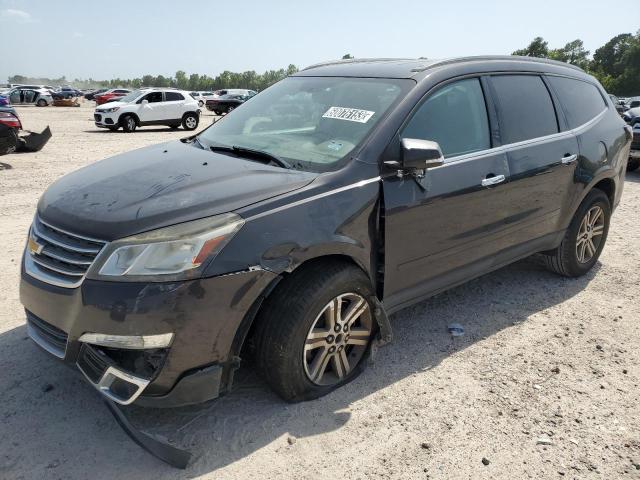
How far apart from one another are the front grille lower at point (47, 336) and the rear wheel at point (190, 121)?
2007cm

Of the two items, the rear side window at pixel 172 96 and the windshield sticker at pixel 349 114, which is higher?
the windshield sticker at pixel 349 114

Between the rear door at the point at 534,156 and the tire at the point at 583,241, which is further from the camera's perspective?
the tire at the point at 583,241

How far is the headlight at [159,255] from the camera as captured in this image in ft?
7.61

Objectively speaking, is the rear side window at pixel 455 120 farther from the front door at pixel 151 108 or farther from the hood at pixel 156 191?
the front door at pixel 151 108

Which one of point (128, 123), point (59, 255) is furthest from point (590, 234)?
point (128, 123)

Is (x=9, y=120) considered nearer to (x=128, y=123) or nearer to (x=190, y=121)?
(x=128, y=123)

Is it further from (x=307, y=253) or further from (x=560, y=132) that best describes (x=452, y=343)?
(x=560, y=132)

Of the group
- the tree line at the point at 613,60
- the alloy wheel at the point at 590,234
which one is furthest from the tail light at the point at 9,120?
the tree line at the point at 613,60

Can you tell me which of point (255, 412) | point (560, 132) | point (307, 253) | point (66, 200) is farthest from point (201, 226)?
point (560, 132)

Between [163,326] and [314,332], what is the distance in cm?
84

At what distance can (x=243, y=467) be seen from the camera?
2459 mm

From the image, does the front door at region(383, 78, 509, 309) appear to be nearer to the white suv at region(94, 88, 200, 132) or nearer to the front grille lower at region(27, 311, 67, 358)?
the front grille lower at region(27, 311, 67, 358)

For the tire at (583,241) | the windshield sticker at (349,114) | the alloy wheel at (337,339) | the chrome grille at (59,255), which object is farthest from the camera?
the tire at (583,241)

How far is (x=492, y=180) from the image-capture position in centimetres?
359
